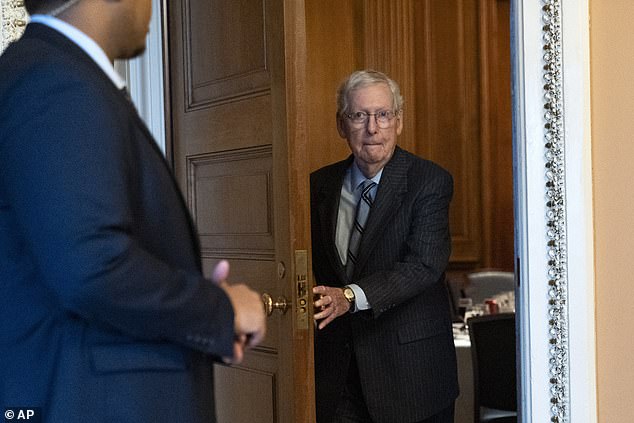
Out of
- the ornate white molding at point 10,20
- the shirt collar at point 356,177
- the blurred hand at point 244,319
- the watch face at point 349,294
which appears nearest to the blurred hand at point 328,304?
the watch face at point 349,294

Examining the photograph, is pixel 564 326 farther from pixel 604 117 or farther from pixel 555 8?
pixel 555 8

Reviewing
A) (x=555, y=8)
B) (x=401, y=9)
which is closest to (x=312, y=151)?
(x=401, y=9)

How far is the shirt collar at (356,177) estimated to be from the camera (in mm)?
3271

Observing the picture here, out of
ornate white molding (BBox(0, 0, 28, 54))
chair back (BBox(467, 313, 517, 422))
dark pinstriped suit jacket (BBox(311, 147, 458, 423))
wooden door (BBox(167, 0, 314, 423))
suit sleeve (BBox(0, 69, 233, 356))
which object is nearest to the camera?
suit sleeve (BBox(0, 69, 233, 356))

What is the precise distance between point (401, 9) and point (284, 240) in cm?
345

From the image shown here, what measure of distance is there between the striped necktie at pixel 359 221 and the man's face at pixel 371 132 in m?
0.05

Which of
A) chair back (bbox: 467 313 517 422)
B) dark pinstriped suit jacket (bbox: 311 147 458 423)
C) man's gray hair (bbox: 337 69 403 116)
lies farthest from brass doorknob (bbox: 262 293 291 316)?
chair back (bbox: 467 313 517 422)

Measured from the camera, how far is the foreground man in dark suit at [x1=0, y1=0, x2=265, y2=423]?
1321 mm

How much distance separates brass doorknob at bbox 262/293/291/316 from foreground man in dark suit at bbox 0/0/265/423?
40.1 inches

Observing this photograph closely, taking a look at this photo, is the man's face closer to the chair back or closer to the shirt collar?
the shirt collar

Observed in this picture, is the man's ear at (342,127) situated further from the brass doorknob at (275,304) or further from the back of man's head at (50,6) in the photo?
the back of man's head at (50,6)

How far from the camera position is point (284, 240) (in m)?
2.57

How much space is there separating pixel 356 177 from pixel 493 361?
125 centimetres

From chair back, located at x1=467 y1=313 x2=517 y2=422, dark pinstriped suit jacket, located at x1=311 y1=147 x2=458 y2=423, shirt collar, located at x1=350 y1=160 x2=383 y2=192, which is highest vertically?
shirt collar, located at x1=350 y1=160 x2=383 y2=192
